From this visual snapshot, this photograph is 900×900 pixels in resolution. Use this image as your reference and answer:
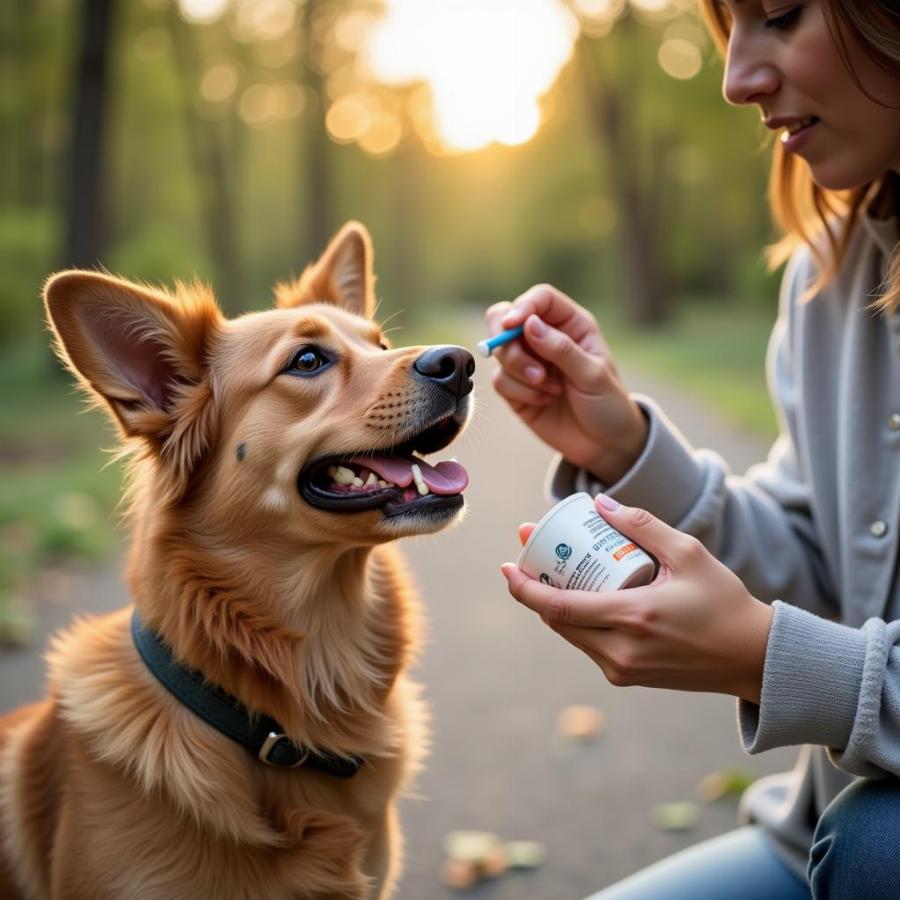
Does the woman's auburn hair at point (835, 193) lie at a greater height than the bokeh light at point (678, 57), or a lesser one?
lesser

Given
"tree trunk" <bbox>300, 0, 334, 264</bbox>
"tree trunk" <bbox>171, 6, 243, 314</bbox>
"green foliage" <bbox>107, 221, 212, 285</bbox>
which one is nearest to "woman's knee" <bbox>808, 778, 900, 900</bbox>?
"green foliage" <bbox>107, 221, 212, 285</bbox>

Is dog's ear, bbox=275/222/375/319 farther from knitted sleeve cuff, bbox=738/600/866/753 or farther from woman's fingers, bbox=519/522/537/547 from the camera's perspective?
knitted sleeve cuff, bbox=738/600/866/753

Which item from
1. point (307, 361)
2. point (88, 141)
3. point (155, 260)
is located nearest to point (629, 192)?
point (155, 260)

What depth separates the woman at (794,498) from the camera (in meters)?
1.67

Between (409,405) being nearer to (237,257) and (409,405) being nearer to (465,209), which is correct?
(237,257)

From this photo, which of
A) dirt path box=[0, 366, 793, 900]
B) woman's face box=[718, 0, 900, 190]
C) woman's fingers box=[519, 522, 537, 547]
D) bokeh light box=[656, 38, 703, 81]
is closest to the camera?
woman's fingers box=[519, 522, 537, 547]

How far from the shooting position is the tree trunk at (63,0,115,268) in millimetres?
10938

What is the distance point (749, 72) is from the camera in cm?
208

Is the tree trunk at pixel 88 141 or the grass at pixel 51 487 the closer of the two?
the grass at pixel 51 487

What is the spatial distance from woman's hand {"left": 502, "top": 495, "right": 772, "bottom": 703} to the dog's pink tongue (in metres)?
0.52

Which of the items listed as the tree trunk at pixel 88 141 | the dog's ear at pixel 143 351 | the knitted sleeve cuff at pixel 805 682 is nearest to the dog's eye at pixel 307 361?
the dog's ear at pixel 143 351

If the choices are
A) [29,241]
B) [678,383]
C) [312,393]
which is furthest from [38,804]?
[29,241]

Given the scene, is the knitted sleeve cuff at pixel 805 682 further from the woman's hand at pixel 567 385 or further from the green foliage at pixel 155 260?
the green foliage at pixel 155 260

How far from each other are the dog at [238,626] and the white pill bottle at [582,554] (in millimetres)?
432
